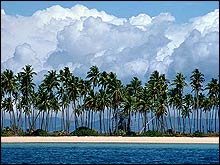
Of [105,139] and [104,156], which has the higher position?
[105,139]

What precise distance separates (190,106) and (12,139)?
8068 cm

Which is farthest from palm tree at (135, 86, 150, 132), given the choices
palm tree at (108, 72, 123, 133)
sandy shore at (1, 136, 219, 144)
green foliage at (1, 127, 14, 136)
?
green foliage at (1, 127, 14, 136)

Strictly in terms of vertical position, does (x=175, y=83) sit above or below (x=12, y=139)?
above

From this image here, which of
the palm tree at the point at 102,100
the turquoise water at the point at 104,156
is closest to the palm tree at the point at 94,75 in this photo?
the palm tree at the point at 102,100

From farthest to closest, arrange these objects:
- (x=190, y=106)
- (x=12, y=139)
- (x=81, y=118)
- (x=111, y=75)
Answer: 1. (x=190, y=106)
2. (x=81, y=118)
3. (x=111, y=75)
4. (x=12, y=139)

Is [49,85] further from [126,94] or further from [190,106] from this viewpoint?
[190,106]

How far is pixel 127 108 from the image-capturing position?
427 ft

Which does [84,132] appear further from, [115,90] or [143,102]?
[143,102]

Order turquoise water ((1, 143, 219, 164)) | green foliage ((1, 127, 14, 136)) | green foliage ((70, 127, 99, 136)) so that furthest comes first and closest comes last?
green foliage ((1, 127, 14, 136)) → green foliage ((70, 127, 99, 136)) → turquoise water ((1, 143, 219, 164))

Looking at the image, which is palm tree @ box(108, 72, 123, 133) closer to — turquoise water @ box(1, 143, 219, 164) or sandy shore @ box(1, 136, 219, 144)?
sandy shore @ box(1, 136, 219, 144)

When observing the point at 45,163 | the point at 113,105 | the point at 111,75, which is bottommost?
the point at 45,163

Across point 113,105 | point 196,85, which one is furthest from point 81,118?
point 196,85

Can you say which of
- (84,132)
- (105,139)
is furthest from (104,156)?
(84,132)

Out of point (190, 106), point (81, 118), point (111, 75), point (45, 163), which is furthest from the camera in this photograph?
point (190, 106)
